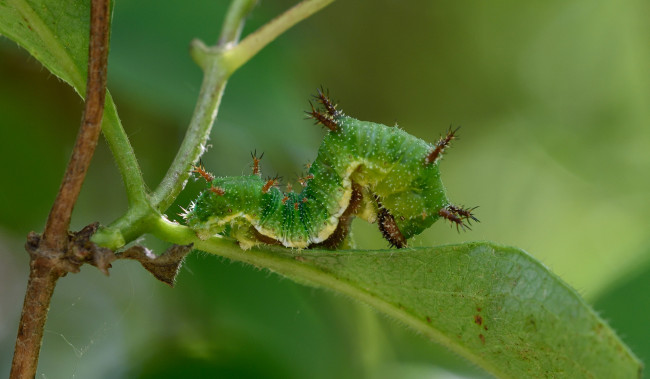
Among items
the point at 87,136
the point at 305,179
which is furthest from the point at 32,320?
the point at 305,179

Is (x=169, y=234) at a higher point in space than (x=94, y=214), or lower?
lower

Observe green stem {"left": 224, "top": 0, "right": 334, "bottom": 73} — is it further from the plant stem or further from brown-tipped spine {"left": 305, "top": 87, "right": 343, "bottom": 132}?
the plant stem

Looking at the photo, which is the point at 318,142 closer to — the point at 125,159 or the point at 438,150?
the point at 438,150

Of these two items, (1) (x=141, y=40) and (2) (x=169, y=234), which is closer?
(2) (x=169, y=234)

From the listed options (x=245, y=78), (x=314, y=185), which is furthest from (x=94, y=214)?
(x=314, y=185)

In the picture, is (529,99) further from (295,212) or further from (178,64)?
(295,212)

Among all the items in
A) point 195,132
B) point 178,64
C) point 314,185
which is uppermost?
point 178,64

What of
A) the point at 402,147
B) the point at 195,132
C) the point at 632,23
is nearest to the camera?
the point at 195,132
